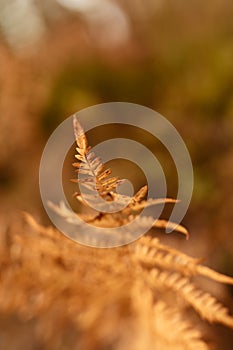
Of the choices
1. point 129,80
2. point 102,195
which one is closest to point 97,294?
point 102,195

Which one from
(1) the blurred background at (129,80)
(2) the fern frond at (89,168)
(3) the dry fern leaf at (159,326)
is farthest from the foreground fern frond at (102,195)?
(1) the blurred background at (129,80)

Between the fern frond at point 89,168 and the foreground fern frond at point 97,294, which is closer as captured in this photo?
the fern frond at point 89,168

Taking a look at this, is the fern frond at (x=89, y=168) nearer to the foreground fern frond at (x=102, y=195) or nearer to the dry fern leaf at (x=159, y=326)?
the foreground fern frond at (x=102, y=195)

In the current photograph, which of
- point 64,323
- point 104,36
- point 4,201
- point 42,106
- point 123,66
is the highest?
point 104,36

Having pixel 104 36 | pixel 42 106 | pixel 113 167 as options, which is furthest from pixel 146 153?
pixel 104 36

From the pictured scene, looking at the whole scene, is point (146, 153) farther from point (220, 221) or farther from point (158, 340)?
point (158, 340)

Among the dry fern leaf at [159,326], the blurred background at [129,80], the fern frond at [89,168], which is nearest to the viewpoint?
the fern frond at [89,168]

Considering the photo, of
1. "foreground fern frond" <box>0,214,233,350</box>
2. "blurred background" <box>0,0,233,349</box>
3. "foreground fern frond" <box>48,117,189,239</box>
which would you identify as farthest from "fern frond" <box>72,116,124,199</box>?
"blurred background" <box>0,0,233,349</box>

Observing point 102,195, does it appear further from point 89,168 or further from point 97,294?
point 97,294
